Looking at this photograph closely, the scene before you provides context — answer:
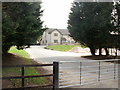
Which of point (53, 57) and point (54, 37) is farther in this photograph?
point (54, 37)

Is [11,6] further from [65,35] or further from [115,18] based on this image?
[65,35]

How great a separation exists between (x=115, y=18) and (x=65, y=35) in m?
52.3

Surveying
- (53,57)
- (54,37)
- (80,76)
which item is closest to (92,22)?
(53,57)

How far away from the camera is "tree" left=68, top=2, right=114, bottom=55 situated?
1368 centimetres

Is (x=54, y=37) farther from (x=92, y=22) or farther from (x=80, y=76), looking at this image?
(x=80, y=76)

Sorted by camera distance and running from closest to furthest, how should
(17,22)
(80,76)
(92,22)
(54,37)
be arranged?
(80,76) < (17,22) < (92,22) < (54,37)

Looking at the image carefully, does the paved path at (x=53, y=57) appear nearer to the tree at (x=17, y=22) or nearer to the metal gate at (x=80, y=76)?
the tree at (x=17, y=22)

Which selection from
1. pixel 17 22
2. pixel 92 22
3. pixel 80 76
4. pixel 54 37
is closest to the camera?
pixel 80 76

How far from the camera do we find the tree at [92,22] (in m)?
13.7

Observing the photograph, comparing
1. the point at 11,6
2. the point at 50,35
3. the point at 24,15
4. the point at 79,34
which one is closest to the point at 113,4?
the point at 79,34

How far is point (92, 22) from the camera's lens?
1531 centimetres

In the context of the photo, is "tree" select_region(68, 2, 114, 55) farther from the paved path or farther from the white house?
the white house

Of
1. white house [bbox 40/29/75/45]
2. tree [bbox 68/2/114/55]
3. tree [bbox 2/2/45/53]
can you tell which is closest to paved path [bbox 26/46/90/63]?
tree [bbox 68/2/114/55]

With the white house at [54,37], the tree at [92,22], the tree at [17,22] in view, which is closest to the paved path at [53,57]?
the tree at [92,22]
